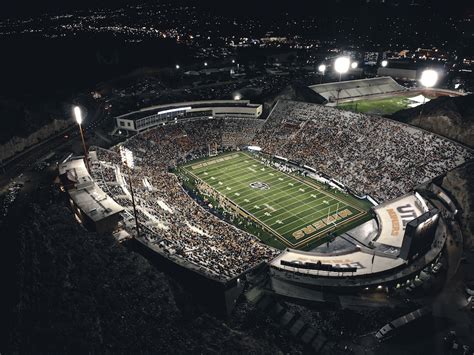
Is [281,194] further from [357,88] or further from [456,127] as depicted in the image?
[357,88]

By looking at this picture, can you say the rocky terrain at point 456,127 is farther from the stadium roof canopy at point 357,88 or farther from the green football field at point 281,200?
the stadium roof canopy at point 357,88

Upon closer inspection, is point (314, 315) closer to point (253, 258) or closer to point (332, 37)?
point (253, 258)

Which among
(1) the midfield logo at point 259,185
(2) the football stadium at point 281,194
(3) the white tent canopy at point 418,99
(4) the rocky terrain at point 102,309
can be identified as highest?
(4) the rocky terrain at point 102,309

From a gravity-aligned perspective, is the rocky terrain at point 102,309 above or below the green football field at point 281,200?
above

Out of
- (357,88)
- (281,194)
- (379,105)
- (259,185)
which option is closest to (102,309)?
(281,194)

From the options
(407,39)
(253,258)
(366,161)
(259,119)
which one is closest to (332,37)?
(407,39)

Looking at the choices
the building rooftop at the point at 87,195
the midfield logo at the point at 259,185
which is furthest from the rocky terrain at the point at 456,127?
the building rooftop at the point at 87,195

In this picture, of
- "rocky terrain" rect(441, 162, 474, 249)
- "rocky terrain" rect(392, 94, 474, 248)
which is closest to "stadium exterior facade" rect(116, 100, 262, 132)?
"rocky terrain" rect(392, 94, 474, 248)
